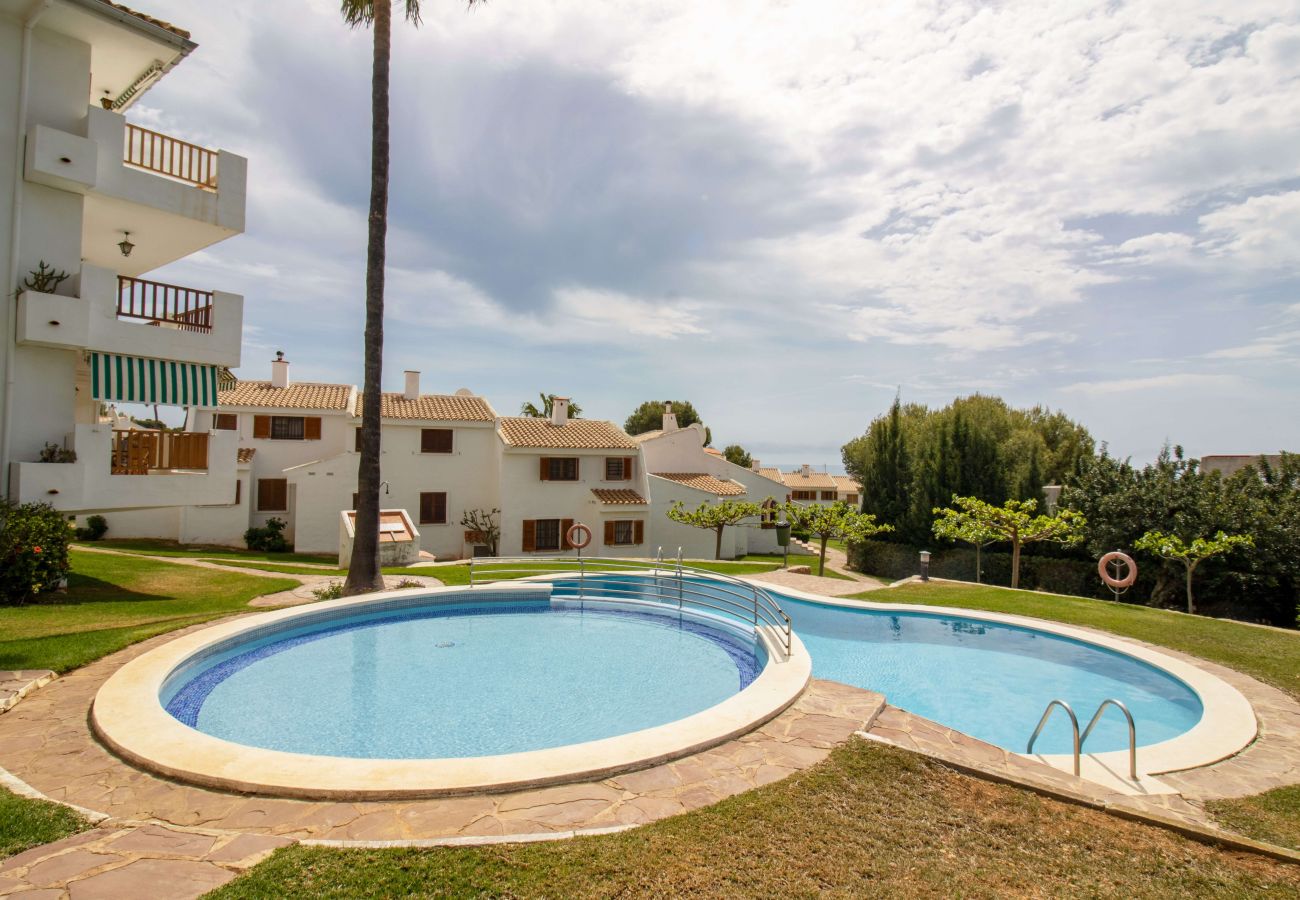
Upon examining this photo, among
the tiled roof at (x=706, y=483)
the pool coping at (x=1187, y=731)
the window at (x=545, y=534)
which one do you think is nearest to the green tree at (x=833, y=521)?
the tiled roof at (x=706, y=483)

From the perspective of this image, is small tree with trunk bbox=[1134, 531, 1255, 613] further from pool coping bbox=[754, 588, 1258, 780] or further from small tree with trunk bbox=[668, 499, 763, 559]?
small tree with trunk bbox=[668, 499, 763, 559]

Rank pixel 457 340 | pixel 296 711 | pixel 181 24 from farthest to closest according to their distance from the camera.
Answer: pixel 457 340
pixel 181 24
pixel 296 711

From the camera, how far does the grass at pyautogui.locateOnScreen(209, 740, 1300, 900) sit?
176 inches

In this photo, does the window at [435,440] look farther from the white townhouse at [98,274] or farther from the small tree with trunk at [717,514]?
the white townhouse at [98,274]

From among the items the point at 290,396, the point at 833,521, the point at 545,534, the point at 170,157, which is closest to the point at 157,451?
the point at 170,157

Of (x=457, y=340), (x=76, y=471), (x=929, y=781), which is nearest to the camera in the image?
(x=929, y=781)

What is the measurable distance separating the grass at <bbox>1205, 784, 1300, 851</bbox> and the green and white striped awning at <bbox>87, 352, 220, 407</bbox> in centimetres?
2210

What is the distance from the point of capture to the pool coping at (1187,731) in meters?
8.05

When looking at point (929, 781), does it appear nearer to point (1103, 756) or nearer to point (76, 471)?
point (1103, 756)

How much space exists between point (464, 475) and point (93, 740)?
27681mm

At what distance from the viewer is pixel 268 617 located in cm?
1347

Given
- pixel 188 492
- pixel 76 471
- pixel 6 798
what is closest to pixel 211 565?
pixel 188 492

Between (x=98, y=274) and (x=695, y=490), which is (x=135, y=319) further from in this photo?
(x=695, y=490)

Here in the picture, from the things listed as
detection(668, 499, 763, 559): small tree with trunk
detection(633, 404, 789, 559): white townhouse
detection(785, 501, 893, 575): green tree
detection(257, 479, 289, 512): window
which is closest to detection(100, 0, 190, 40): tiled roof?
detection(257, 479, 289, 512): window
